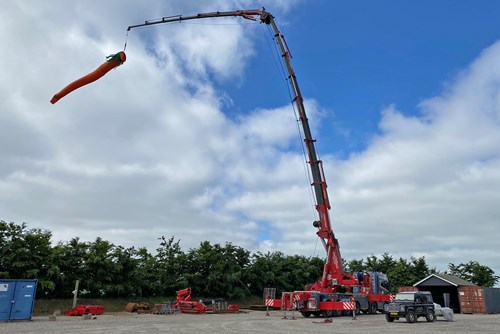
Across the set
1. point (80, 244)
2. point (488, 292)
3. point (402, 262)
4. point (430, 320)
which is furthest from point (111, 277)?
point (402, 262)

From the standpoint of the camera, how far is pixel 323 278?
27.7 meters

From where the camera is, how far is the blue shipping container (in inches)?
899

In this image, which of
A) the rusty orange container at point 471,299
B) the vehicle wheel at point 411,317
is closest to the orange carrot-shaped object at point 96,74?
the vehicle wheel at point 411,317

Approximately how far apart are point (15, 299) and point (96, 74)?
62.3 feet

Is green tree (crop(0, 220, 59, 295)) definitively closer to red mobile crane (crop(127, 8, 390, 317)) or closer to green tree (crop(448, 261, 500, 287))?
red mobile crane (crop(127, 8, 390, 317))

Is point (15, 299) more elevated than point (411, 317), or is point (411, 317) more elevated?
point (15, 299)

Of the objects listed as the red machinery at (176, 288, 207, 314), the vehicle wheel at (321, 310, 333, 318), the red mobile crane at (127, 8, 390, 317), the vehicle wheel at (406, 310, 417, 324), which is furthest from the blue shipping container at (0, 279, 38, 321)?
the vehicle wheel at (406, 310, 417, 324)

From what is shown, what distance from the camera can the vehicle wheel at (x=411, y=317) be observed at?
2359 centimetres

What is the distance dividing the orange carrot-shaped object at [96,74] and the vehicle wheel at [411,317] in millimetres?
Result: 21077

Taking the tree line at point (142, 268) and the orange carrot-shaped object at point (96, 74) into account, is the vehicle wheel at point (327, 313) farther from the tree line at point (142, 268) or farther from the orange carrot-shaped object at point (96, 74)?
the orange carrot-shaped object at point (96, 74)

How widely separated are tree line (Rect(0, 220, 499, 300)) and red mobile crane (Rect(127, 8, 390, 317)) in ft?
44.8

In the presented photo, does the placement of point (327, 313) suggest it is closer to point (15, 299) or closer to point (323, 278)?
point (323, 278)

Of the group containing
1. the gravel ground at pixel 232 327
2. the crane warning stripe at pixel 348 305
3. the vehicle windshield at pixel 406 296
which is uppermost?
the vehicle windshield at pixel 406 296

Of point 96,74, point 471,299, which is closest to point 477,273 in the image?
point 471,299
